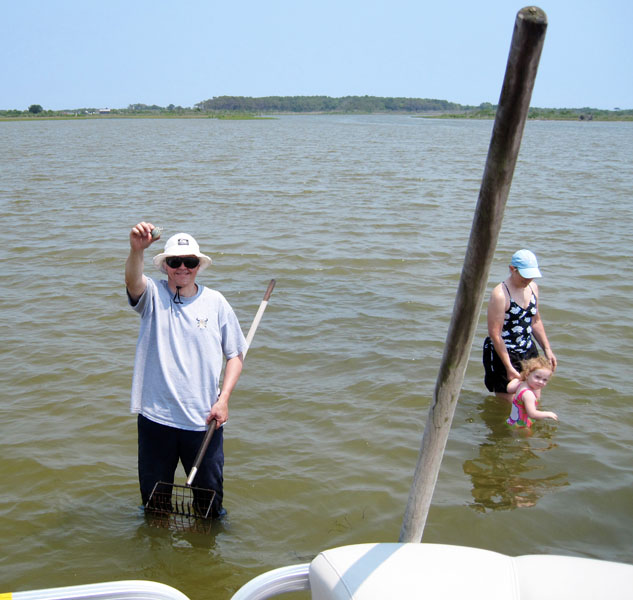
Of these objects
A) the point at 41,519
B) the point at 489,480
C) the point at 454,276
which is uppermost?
the point at 454,276

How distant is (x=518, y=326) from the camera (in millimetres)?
5758

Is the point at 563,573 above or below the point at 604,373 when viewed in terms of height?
above

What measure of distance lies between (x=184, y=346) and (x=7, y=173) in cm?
2360

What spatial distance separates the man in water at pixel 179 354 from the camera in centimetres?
381

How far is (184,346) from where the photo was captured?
3.84 m

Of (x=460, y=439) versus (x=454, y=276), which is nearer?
(x=460, y=439)

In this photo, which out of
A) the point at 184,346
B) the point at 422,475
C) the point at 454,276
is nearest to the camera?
the point at 422,475

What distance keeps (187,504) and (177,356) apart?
1120mm

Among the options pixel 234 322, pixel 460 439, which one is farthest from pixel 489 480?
pixel 234 322

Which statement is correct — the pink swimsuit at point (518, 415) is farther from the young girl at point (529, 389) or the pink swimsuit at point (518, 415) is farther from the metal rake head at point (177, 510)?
the metal rake head at point (177, 510)

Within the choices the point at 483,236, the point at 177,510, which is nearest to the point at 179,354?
the point at 177,510

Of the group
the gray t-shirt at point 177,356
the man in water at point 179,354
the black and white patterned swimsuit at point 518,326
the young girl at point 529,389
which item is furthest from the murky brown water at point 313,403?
the gray t-shirt at point 177,356

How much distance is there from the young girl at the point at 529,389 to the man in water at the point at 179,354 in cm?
273

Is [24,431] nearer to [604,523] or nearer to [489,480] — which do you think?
[489,480]
